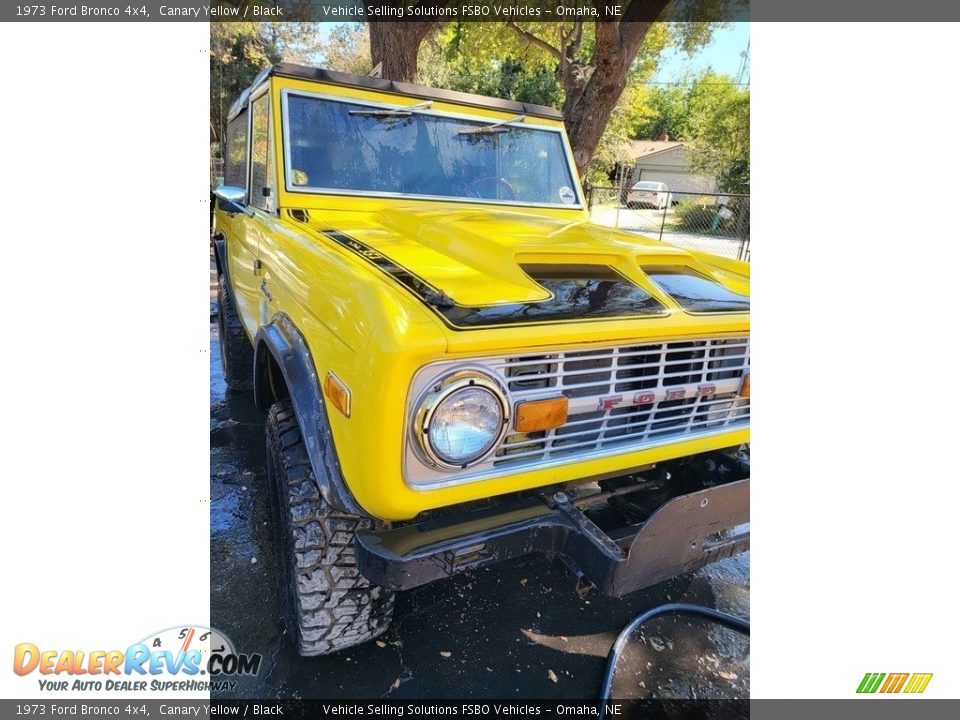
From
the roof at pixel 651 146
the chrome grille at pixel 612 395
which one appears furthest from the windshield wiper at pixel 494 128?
the roof at pixel 651 146

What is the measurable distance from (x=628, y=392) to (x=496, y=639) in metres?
1.26

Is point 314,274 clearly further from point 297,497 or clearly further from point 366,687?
point 366,687

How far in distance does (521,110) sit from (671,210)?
487 inches

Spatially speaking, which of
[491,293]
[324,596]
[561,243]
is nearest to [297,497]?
[324,596]

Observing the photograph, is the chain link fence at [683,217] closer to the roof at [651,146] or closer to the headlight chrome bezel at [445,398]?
the headlight chrome bezel at [445,398]

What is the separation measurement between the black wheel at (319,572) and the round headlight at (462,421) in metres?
0.49

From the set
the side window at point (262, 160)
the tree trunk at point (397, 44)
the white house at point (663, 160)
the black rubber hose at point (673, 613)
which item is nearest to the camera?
the black rubber hose at point (673, 613)

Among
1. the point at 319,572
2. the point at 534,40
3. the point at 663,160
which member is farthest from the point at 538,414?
the point at 663,160

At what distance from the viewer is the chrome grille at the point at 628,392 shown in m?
1.64

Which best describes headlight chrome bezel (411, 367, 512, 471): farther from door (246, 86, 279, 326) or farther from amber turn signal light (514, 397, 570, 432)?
door (246, 86, 279, 326)

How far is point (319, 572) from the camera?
189 centimetres

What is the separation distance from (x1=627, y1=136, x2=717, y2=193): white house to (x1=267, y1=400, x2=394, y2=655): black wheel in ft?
93.3

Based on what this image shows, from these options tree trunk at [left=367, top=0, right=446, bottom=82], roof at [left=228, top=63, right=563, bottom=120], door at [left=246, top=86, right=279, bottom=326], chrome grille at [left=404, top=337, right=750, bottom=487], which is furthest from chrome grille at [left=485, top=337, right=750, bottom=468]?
tree trunk at [left=367, top=0, right=446, bottom=82]

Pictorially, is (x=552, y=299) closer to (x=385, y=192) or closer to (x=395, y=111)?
(x=385, y=192)
